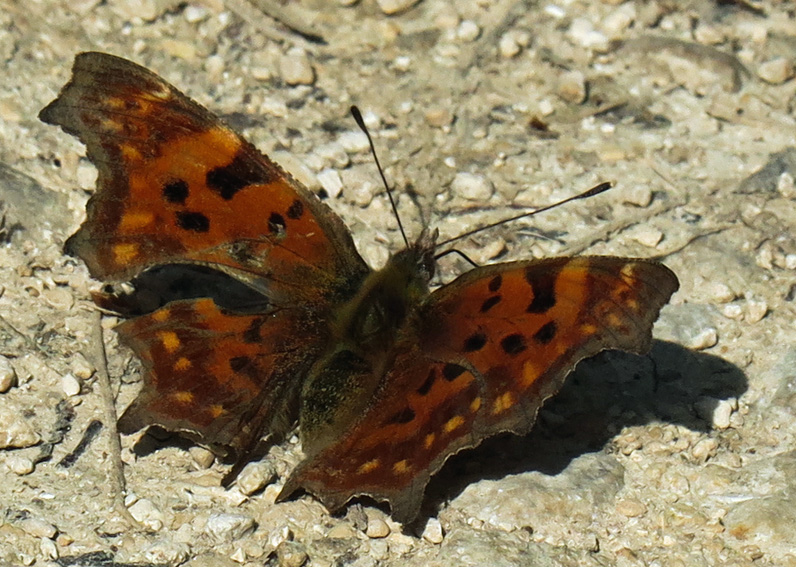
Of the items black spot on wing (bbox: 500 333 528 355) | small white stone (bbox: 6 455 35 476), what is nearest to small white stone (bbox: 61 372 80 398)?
small white stone (bbox: 6 455 35 476)

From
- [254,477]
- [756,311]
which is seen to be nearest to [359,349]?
[254,477]

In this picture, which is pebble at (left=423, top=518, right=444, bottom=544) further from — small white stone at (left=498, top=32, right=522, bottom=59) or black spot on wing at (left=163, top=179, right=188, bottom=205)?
small white stone at (left=498, top=32, right=522, bottom=59)

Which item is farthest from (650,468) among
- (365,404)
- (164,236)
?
(164,236)

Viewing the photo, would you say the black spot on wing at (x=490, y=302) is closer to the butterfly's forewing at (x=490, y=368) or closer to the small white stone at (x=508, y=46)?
the butterfly's forewing at (x=490, y=368)

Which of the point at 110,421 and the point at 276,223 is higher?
the point at 276,223

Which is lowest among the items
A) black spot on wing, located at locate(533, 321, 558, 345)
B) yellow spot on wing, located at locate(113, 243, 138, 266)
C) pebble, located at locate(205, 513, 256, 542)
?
pebble, located at locate(205, 513, 256, 542)

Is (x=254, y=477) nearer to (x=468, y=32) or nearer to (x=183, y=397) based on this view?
(x=183, y=397)

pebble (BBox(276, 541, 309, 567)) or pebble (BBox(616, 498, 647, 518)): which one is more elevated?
pebble (BBox(276, 541, 309, 567))
